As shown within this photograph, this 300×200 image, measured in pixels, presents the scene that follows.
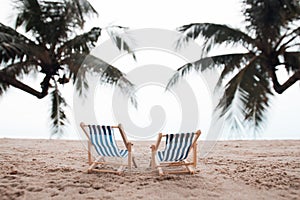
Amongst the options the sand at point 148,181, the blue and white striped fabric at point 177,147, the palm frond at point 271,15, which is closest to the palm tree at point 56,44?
the sand at point 148,181

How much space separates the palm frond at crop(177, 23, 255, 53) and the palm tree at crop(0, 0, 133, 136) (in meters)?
1.15

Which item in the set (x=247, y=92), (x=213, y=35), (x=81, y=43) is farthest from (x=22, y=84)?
(x=247, y=92)

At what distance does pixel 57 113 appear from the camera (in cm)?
553

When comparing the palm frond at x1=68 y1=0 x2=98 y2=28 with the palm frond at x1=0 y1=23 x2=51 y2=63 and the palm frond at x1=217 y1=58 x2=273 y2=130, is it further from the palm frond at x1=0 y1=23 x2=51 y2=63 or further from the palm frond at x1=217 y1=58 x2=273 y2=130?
the palm frond at x1=217 y1=58 x2=273 y2=130

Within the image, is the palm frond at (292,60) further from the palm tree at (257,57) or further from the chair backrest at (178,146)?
the chair backrest at (178,146)

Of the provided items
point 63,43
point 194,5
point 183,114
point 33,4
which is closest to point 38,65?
point 63,43

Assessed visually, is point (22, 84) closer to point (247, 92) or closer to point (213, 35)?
point (213, 35)

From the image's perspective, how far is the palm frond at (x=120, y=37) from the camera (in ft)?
16.1

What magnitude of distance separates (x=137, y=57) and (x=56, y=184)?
2898 millimetres

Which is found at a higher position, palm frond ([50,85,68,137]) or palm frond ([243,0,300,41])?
palm frond ([243,0,300,41])

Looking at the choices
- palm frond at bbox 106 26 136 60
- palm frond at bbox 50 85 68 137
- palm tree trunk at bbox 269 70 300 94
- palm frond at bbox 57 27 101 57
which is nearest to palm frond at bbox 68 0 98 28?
palm frond at bbox 57 27 101 57

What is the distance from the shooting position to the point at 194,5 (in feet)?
21.3

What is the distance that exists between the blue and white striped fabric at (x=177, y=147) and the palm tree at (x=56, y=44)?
5.36ft

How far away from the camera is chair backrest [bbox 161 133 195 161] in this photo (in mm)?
3541
